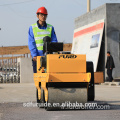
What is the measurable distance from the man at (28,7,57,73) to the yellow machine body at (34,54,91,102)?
140 cm

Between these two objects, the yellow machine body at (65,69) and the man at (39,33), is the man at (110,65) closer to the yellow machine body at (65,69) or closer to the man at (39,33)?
the man at (39,33)

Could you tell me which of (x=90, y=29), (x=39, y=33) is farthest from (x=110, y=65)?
(x=39, y=33)

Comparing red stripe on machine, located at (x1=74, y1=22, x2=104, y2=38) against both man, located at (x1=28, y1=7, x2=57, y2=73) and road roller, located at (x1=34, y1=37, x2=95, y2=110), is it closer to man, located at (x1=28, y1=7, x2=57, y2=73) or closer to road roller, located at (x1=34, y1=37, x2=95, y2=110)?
man, located at (x1=28, y1=7, x2=57, y2=73)

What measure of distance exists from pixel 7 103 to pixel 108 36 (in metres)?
14.5

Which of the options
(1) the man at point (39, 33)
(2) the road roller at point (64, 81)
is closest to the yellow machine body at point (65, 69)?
(2) the road roller at point (64, 81)

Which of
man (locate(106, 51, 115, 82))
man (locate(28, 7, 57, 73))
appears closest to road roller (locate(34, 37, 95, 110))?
man (locate(28, 7, 57, 73))

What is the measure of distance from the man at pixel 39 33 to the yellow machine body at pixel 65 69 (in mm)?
1405

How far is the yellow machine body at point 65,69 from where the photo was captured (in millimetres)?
9273

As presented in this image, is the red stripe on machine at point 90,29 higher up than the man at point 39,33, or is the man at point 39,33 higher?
the red stripe on machine at point 90,29

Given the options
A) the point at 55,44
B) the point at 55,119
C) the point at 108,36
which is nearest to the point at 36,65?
the point at 55,44

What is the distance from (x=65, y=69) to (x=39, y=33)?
5.74 ft

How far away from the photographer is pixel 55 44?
9859mm

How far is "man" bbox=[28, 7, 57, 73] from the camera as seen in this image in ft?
35.4

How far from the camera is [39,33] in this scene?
10.8 meters
